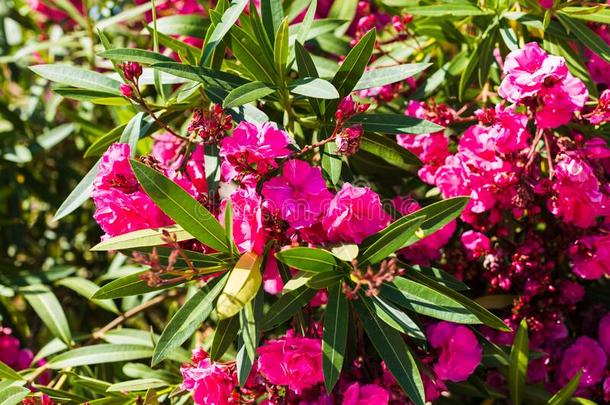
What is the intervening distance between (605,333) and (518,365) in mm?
251

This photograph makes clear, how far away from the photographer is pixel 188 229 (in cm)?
127

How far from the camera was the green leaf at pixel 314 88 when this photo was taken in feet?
4.33

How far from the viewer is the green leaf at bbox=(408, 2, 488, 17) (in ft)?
5.34

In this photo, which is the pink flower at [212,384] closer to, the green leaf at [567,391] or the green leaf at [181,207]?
the green leaf at [181,207]

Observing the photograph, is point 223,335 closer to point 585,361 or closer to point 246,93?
point 246,93

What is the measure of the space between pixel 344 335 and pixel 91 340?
103 cm

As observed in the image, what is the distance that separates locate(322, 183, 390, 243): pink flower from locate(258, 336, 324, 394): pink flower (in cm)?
20

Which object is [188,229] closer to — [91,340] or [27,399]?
[27,399]

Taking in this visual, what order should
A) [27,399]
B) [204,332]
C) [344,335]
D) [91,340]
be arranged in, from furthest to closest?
[204,332], [91,340], [27,399], [344,335]

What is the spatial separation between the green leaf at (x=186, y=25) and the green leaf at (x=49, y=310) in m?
0.85

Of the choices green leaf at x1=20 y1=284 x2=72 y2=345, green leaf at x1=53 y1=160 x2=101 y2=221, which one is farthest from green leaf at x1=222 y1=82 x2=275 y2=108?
green leaf at x1=20 y1=284 x2=72 y2=345

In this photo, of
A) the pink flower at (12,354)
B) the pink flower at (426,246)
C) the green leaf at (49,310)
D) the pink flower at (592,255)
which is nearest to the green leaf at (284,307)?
the pink flower at (426,246)

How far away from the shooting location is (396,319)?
50.1 inches

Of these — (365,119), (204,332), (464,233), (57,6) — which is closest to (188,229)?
(365,119)
